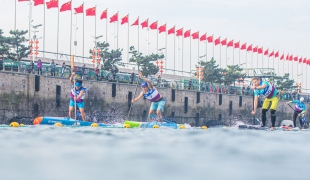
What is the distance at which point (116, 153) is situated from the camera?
20.3ft

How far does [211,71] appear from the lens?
5822 centimetres

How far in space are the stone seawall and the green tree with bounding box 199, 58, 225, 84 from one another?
21.6 ft

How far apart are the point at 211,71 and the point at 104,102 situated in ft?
79.8

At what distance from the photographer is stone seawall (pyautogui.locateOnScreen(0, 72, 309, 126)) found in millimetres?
30144

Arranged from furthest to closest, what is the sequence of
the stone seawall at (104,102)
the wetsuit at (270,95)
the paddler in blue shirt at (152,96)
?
the stone seawall at (104,102) < the paddler in blue shirt at (152,96) < the wetsuit at (270,95)

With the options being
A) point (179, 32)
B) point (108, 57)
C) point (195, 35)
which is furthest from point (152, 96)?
point (195, 35)

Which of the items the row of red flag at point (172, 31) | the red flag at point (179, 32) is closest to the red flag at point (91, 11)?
the row of red flag at point (172, 31)

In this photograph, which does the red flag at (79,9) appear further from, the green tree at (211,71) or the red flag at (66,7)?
the green tree at (211,71)

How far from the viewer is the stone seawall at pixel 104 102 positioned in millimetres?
30144

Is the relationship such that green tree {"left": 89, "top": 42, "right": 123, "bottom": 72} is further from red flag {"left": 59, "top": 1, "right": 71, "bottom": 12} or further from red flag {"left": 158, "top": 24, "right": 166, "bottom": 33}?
red flag {"left": 158, "top": 24, "right": 166, "bottom": 33}

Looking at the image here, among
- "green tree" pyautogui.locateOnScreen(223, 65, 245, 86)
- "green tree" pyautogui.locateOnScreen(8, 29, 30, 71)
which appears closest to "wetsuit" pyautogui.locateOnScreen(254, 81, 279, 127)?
"green tree" pyautogui.locateOnScreen(8, 29, 30, 71)

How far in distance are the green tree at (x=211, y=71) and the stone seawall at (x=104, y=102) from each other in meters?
6.60

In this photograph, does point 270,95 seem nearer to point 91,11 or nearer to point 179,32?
point 91,11

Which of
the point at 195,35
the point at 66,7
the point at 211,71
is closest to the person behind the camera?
the point at 66,7
